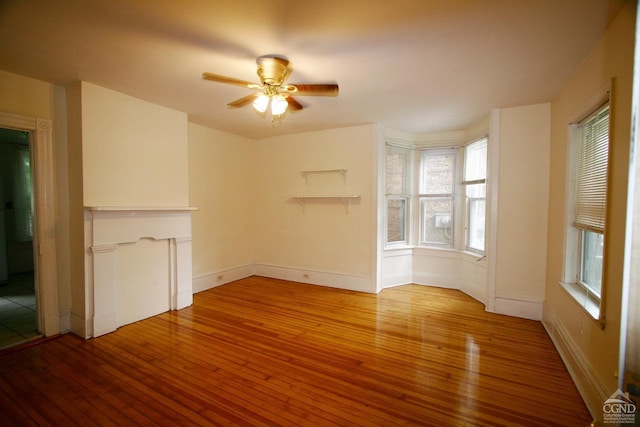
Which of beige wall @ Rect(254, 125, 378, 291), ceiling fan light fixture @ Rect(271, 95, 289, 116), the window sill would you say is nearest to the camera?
the window sill

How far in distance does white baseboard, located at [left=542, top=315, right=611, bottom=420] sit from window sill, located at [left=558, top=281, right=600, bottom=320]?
1.18 ft

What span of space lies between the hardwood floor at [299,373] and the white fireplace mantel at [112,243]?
0.79ft

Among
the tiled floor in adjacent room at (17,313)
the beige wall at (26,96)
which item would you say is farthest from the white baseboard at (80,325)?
the beige wall at (26,96)

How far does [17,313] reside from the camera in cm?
336

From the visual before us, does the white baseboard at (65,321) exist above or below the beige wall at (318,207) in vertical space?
below

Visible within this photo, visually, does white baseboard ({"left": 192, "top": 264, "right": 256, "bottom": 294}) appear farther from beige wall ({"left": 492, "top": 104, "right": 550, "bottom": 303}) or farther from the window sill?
the window sill

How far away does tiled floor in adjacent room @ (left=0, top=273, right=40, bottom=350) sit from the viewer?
2.77m

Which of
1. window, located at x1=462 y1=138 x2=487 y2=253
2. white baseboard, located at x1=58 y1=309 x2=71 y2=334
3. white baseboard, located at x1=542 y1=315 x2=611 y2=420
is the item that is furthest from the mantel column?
window, located at x1=462 y1=138 x2=487 y2=253

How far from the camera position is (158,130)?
11.1 feet

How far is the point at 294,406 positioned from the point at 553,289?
115 inches

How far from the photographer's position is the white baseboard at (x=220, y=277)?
4.27 metres

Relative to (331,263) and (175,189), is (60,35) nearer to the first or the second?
(175,189)

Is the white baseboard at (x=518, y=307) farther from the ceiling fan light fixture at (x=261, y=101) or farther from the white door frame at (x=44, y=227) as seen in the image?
the white door frame at (x=44, y=227)

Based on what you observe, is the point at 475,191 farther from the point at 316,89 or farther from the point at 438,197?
the point at 316,89
